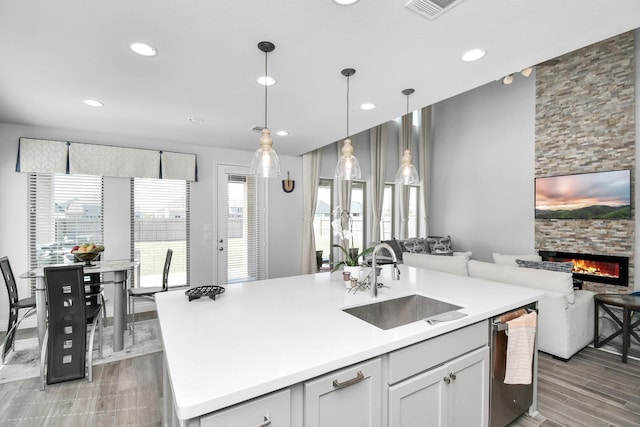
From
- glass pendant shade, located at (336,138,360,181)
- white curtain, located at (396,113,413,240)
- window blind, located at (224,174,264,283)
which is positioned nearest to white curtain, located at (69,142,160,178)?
window blind, located at (224,174,264,283)

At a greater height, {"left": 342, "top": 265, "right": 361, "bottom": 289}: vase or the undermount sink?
{"left": 342, "top": 265, "right": 361, "bottom": 289}: vase

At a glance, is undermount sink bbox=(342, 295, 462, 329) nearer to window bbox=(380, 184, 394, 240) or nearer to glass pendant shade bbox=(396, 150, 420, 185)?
glass pendant shade bbox=(396, 150, 420, 185)

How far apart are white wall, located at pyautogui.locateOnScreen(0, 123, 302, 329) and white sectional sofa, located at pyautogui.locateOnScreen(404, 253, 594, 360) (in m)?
3.32

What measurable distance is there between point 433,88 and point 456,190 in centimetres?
454

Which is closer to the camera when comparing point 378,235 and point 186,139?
point 186,139

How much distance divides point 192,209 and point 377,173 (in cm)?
373

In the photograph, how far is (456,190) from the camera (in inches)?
263

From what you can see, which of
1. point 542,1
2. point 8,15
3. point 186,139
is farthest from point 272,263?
point 542,1

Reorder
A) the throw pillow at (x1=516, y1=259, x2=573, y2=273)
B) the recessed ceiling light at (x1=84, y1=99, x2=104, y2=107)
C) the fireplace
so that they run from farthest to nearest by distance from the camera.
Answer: the fireplace < the throw pillow at (x1=516, y1=259, x2=573, y2=273) < the recessed ceiling light at (x1=84, y1=99, x2=104, y2=107)

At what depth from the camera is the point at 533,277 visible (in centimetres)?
289

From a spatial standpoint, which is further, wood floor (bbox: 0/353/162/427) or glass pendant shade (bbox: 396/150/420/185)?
glass pendant shade (bbox: 396/150/420/185)

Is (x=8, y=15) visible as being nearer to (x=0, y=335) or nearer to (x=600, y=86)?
(x=0, y=335)

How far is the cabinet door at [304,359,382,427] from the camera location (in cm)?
107

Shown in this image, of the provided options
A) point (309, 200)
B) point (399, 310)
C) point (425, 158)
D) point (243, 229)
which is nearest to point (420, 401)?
point (399, 310)
